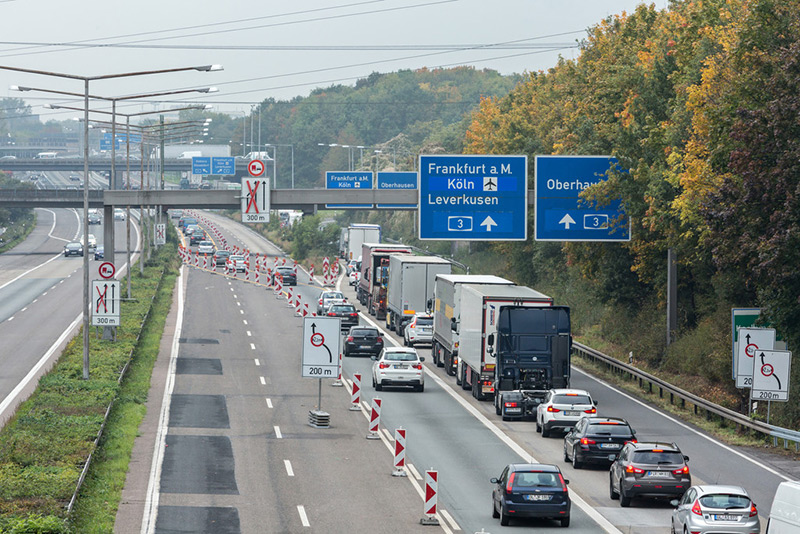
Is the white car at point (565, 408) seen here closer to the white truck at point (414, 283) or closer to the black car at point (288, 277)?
the white truck at point (414, 283)

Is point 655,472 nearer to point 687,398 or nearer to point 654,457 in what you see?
point 654,457

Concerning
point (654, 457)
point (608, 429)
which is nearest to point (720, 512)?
point (654, 457)

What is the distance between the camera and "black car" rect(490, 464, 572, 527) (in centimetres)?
2594

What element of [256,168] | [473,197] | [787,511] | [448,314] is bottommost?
[787,511]

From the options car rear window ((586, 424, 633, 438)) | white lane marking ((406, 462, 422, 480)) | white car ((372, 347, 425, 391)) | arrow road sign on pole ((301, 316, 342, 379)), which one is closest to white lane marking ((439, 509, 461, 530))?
white lane marking ((406, 462, 422, 480))

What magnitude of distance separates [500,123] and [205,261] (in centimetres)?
3595

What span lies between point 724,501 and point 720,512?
1.03 ft

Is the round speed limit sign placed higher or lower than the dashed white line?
higher

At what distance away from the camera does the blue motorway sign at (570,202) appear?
47.8m

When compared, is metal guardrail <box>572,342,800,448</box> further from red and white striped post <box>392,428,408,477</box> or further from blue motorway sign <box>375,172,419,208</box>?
blue motorway sign <box>375,172,419,208</box>

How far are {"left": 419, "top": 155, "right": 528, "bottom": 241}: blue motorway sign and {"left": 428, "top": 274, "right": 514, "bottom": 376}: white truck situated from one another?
3.12 metres

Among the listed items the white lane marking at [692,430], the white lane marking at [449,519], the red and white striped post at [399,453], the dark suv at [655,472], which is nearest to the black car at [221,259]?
the white lane marking at [692,430]

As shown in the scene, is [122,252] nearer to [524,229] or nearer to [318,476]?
[524,229]

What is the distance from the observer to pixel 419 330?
63.3 metres
